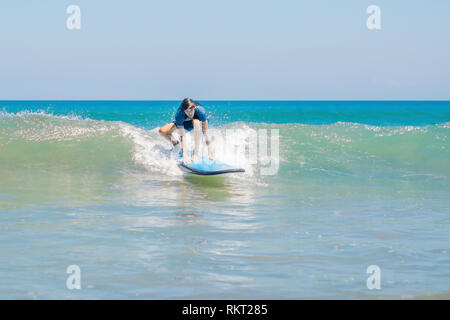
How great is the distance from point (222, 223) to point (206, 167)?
4.09 metres

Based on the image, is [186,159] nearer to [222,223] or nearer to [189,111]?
[189,111]

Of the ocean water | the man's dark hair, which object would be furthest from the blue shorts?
the ocean water

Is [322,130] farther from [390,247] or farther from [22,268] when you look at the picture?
[22,268]

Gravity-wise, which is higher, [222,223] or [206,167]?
[206,167]

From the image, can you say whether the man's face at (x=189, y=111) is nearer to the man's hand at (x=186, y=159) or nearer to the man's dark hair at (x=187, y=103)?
the man's dark hair at (x=187, y=103)

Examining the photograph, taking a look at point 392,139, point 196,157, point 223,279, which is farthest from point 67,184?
point 392,139

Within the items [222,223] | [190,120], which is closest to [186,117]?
[190,120]

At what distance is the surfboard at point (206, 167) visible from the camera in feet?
36.8

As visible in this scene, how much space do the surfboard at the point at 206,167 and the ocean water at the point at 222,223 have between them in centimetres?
29

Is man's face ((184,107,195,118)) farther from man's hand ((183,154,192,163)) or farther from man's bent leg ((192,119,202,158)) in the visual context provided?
man's hand ((183,154,192,163))

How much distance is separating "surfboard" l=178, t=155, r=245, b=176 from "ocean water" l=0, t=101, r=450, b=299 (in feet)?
0.94

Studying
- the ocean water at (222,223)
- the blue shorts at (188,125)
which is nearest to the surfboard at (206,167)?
the ocean water at (222,223)

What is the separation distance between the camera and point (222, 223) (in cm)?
742

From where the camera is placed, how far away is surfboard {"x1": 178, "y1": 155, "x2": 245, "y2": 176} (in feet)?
36.8
